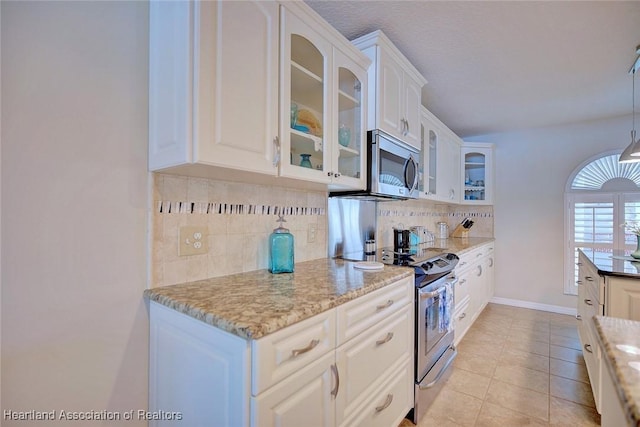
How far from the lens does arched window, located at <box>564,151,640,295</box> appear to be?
3.21m

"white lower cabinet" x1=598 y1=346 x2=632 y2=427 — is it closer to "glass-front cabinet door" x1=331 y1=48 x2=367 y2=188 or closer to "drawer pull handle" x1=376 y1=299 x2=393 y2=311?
"drawer pull handle" x1=376 y1=299 x2=393 y2=311

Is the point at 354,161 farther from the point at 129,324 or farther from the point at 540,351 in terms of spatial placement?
the point at 540,351

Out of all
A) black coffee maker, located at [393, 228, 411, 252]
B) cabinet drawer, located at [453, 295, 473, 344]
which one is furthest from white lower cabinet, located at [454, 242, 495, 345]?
black coffee maker, located at [393, 228, 411, 252]

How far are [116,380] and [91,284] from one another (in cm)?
39

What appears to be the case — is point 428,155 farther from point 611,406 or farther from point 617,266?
point 611,406

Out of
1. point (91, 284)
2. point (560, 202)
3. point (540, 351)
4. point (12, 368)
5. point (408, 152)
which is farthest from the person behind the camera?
point (560, 202)

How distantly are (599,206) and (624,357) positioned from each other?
3696 mm

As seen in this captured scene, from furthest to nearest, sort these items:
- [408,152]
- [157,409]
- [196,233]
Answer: [408,152], [196,233], [157,409]

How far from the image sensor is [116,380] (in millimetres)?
1117

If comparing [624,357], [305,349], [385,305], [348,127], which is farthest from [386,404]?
[348,127]

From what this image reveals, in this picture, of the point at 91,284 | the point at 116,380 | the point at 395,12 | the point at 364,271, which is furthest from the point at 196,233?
the point at 395,12

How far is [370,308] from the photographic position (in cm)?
129

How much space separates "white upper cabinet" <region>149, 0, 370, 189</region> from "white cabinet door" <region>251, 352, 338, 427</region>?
76 centimetres

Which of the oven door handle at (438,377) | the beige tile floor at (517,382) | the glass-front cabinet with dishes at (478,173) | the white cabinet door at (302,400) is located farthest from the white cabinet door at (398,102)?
the glass-front cabinet with dishes at (478,173)
